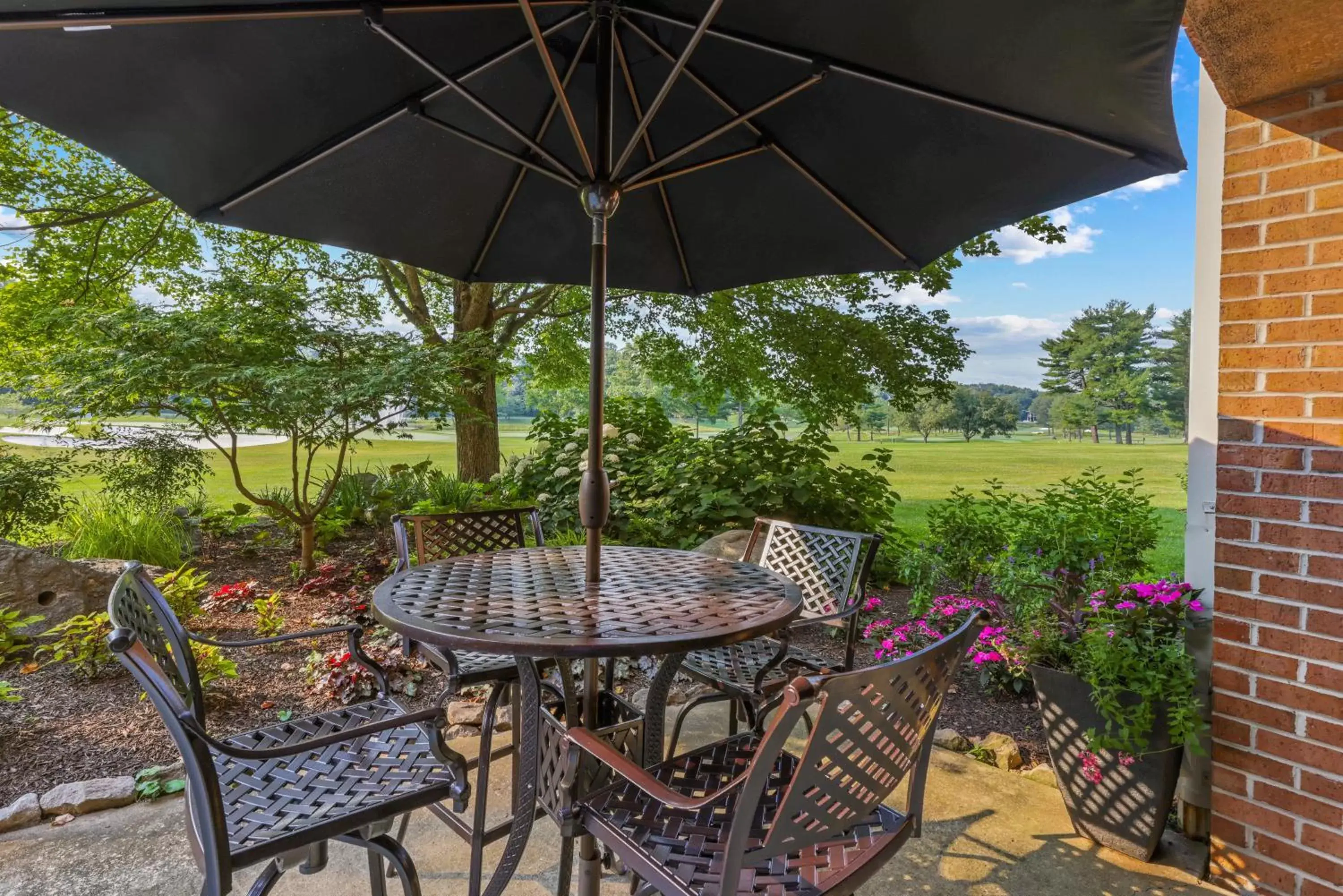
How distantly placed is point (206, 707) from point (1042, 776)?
128 inches

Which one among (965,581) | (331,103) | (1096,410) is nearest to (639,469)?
(965,581)

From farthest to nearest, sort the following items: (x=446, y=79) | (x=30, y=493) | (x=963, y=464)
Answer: (x=963, y=464)
(x=30, y=493)
(x=446, y=79)

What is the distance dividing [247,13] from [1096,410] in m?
4.88

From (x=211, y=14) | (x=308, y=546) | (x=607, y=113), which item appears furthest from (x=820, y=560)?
(x=308, y=546)

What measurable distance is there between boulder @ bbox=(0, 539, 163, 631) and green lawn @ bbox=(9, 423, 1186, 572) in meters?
1.22

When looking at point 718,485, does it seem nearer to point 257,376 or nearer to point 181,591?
point 257,376

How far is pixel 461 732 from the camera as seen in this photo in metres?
2.66

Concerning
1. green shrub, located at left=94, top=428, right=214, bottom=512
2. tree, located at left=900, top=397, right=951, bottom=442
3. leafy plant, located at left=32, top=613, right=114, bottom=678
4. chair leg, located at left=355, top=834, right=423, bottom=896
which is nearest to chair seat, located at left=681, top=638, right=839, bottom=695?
chair leg, located at left=355, top=834, right=423, bottom=896

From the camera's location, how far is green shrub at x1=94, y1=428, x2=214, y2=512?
4.61 m

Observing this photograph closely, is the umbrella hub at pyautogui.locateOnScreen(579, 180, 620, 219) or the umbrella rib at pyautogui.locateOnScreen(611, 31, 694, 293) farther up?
the umbrella rib at pyautogui.locateOnScreen(611, 31, 694, 293)

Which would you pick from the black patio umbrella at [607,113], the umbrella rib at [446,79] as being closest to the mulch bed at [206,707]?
the black patio umbrella at [607,113]

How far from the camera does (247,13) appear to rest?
1370mm

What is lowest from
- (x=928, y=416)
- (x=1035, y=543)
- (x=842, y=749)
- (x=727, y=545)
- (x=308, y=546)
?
(x=308, y=546)

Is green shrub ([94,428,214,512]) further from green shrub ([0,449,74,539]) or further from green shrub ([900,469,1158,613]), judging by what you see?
green shrub ([900,469,1158,613])
